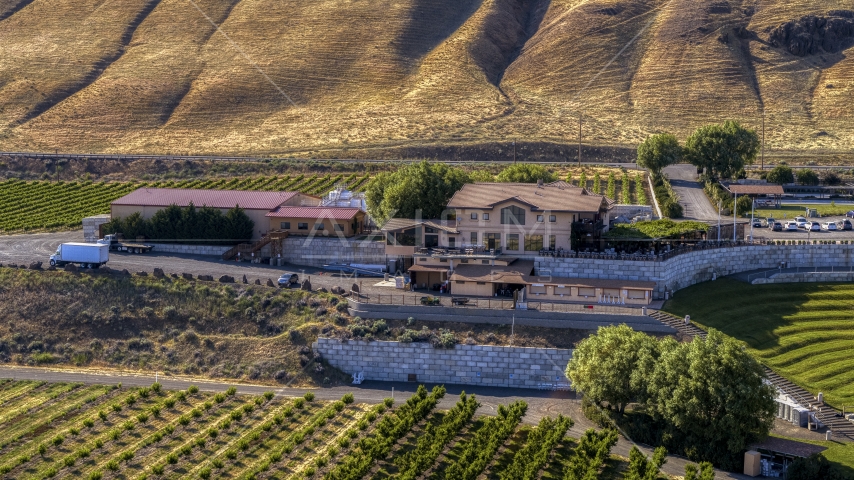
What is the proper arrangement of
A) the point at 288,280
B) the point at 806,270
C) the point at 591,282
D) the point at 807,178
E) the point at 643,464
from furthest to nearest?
1. the point at 807,178
2. the point at 806,270
3. the point at 288,280
4. the point at 591,282
5. the point at 643,464

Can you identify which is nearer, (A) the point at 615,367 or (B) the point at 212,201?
(A) the point at 615,367

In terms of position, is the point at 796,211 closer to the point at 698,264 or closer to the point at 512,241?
the point at 698,264

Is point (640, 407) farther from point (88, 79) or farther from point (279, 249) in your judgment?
point (88, 79)

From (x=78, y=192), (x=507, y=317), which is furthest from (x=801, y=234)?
(x=78, y=192)

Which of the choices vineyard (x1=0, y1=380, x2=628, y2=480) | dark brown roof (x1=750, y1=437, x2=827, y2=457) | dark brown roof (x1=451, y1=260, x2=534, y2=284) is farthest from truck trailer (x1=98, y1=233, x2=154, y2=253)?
dark brown roof (x1=750, y1=437, x2=827, y2=457)

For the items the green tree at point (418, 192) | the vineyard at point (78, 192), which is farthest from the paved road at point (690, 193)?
the vineyard at point (78, 192)

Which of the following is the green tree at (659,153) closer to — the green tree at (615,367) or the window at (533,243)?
the window at (533,243)

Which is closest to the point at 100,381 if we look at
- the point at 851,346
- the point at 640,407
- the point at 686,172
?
the point at 640,407
